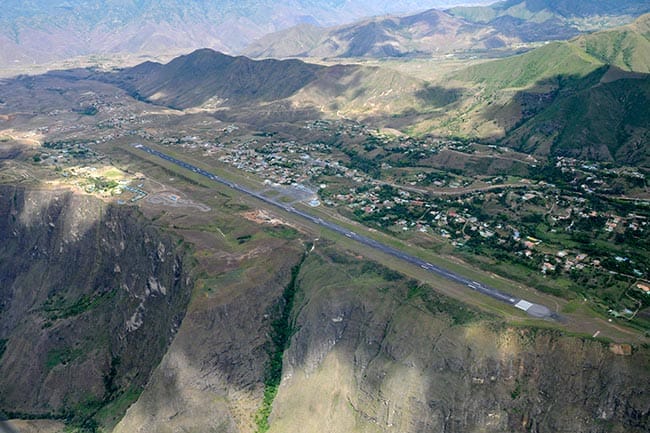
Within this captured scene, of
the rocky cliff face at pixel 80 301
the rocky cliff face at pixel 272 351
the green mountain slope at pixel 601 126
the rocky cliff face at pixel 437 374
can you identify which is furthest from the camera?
the green mountain slope at pixel 601 126

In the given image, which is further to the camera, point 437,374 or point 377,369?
point 377,369

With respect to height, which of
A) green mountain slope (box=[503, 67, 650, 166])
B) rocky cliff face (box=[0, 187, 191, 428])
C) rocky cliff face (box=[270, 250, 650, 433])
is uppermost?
green mountain slope (box=[503, 67, 650, 166])

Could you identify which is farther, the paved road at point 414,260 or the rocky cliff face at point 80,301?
the rocky cliff face at point 80,301

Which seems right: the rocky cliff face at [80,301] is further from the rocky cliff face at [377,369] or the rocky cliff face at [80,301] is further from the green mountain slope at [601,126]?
the green mountain slope at [601,126]

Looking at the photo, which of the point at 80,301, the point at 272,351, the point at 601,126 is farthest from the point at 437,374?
the point at 601,126

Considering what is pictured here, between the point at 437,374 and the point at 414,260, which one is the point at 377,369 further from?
the point at 414,260

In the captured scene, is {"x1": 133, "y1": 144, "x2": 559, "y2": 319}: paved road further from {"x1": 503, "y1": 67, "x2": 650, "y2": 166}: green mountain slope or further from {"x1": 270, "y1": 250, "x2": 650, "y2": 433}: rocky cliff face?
{"x1": 503, "y1": 67, "x2": 650, "y2": 166}: green mountain slope

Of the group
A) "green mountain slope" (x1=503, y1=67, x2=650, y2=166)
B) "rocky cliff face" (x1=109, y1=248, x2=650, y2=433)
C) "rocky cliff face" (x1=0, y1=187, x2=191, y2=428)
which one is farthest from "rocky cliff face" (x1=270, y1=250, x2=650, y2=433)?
"green mountain slope" (x1=503, y1=67, x2=650, y2=166)

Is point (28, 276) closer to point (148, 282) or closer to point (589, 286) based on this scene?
point (148, 282)

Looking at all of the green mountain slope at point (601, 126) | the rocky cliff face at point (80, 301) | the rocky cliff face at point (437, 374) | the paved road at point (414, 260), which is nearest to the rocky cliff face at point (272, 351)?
the rocky cliff face at point (437, 374)
